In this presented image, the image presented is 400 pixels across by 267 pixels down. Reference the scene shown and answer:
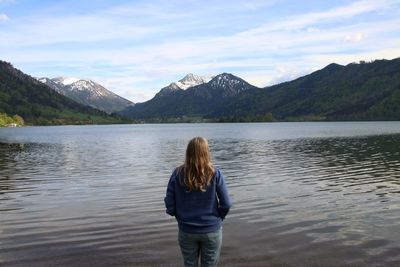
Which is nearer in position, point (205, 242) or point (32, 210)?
point (205, 242)

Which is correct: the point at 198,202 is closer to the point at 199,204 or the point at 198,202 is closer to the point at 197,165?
the point at 199,204

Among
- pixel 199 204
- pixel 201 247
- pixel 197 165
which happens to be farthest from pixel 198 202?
pixel 201 247

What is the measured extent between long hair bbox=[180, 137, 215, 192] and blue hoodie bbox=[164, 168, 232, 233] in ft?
0.77

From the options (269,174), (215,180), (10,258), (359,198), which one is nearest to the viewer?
(215,180)

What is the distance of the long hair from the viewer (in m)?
9.54

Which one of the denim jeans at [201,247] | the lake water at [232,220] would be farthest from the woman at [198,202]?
the lake water at [232,220]

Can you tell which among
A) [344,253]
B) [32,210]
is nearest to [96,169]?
[32,210]

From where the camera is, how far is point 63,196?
1234 inches

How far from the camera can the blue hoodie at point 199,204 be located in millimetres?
9875

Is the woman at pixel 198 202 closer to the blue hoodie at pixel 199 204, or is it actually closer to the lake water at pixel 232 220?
the blue hoodie at pixel 199 204

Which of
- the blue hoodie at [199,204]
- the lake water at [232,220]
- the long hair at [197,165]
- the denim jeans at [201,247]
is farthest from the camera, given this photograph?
the lake water at [232,220]

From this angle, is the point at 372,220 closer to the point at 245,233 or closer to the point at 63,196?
the point at 245,233

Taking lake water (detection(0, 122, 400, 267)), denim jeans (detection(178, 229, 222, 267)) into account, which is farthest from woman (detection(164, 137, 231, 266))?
lake water (detection(0, 122, 400, 267))

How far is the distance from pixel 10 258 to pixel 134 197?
1431 centimetres
